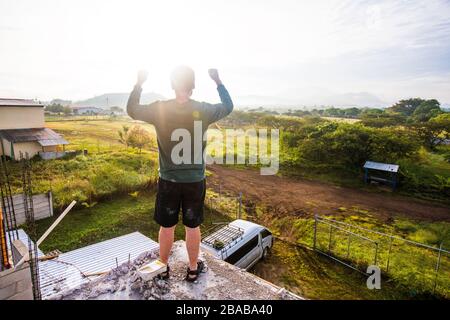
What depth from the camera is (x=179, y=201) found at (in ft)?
8.90

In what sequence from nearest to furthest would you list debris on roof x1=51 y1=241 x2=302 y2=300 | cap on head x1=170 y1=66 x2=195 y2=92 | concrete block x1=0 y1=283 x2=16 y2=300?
concrete block x1=0 y1=283 x2=16 y2=300, cap on head x1=170 y1=66 x2=195 y2=92, debris on roof x1=51 y1=241 x2=302 y2=300

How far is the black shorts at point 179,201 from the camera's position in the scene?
8.63ft

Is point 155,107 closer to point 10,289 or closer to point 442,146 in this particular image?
point 10,289

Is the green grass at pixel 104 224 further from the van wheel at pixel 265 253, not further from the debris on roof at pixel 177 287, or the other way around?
the debris on roof at pixel 177 287

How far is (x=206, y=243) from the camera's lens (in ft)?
22.3

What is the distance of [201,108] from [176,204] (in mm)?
977

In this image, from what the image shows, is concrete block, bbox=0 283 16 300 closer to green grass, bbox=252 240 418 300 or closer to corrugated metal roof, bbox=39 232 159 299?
corrugated metal roof, bbox=39 232 159 299

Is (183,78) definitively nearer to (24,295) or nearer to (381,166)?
(24,295)

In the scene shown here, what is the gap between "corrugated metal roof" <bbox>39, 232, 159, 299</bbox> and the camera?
16.4 feet

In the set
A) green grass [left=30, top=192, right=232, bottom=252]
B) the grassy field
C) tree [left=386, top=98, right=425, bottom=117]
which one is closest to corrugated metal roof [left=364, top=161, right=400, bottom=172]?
the grassy field

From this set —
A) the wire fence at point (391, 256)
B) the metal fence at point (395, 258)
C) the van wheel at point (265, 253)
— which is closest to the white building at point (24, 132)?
the van wheel at point (265, 253)

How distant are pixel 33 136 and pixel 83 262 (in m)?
18.0

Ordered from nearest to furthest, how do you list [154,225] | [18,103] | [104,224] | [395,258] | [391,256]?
1. [395,258]
2. [391,256]
3. [104,224]
4. [154,225]
5. [18,103]

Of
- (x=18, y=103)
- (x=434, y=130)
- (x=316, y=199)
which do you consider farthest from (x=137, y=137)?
(x=434, y=130)
